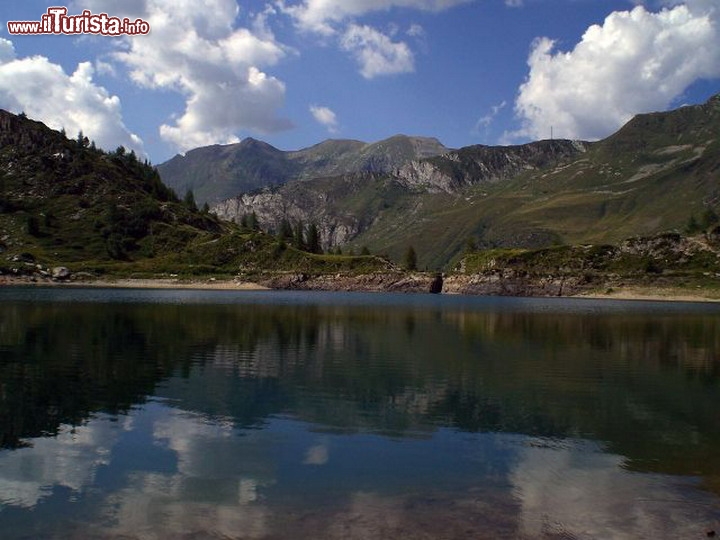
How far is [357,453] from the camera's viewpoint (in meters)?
24.3

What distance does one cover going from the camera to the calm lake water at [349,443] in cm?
1748

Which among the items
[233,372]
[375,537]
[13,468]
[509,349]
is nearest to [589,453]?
[375,537]

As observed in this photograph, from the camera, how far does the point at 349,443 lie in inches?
1018

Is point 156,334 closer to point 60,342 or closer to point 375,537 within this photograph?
point 60,342

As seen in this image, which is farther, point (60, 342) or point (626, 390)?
point (60, 342)

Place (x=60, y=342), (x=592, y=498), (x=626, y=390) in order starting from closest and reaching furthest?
(x=592, y=498) < (x=626, y=390) < (x=60, y=342)

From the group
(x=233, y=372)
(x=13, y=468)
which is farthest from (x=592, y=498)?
(x=233, y=372)

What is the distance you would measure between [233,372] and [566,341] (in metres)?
43.0

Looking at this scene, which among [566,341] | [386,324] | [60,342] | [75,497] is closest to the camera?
[75,497]

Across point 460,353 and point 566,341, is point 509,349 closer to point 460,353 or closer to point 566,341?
point 460,353

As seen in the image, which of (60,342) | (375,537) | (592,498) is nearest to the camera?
(375,537)

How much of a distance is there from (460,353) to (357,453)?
112 ft

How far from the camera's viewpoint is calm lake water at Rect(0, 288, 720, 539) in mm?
17484

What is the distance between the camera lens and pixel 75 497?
1861 centimetres
